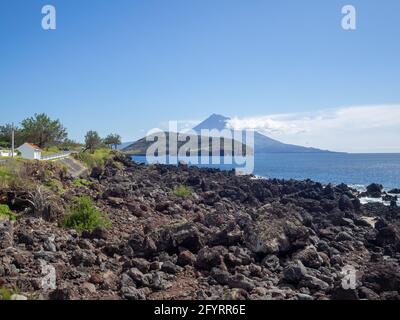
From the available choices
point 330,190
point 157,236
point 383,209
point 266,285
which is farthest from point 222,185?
point 266,285

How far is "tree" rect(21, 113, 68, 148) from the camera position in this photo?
192ft

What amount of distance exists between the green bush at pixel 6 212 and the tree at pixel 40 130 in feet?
130

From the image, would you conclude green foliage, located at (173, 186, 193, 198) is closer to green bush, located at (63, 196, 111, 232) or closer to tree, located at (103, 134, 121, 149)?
green bush, located at (63, 196, 111, 232)

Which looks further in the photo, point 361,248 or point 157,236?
point 361,248

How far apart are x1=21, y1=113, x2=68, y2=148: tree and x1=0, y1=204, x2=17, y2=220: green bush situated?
130 ft

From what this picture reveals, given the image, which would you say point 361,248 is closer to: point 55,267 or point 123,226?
point 123,226

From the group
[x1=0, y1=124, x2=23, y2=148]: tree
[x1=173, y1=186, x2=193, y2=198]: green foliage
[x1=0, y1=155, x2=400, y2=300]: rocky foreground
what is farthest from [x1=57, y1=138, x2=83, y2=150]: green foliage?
[x1=0, y1=155, x2=400, y2=300]: rocky foreground

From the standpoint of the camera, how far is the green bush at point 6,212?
2009 centimetres

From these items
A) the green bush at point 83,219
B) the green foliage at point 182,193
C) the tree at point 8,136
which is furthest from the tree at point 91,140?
the green bush at point 83,219

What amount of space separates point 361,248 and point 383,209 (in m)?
16.3

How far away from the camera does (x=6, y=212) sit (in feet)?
67.8
